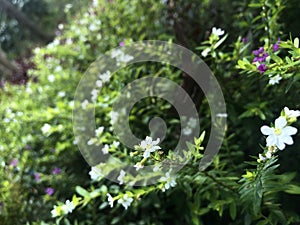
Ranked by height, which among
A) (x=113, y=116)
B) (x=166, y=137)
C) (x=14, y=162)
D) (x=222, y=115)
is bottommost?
(x=222, y=115)

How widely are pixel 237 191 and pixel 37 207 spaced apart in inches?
29.6

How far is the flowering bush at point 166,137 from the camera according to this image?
98cm

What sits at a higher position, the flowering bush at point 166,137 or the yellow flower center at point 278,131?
the flowering bush at point 166,137

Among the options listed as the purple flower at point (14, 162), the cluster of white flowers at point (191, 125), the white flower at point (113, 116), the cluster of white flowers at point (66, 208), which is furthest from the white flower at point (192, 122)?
the purple flower at point (14, 162)

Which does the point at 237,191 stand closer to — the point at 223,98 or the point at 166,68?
the point at 223,98

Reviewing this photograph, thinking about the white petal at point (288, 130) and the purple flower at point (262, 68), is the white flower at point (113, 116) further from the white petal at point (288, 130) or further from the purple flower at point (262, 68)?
the white petal at point (288, 130)

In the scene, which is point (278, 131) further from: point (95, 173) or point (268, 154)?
point (95, 173)

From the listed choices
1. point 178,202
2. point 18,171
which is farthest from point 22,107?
point 178,202

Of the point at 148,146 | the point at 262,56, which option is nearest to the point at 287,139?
the point at 148,146

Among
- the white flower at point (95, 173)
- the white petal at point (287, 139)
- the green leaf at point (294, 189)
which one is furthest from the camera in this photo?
the white flower at point (95, 173)

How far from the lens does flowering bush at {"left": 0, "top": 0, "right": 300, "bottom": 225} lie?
38.8 inches

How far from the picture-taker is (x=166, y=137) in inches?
55.3

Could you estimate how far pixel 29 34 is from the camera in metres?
4.28

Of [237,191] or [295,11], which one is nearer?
[237,191]
